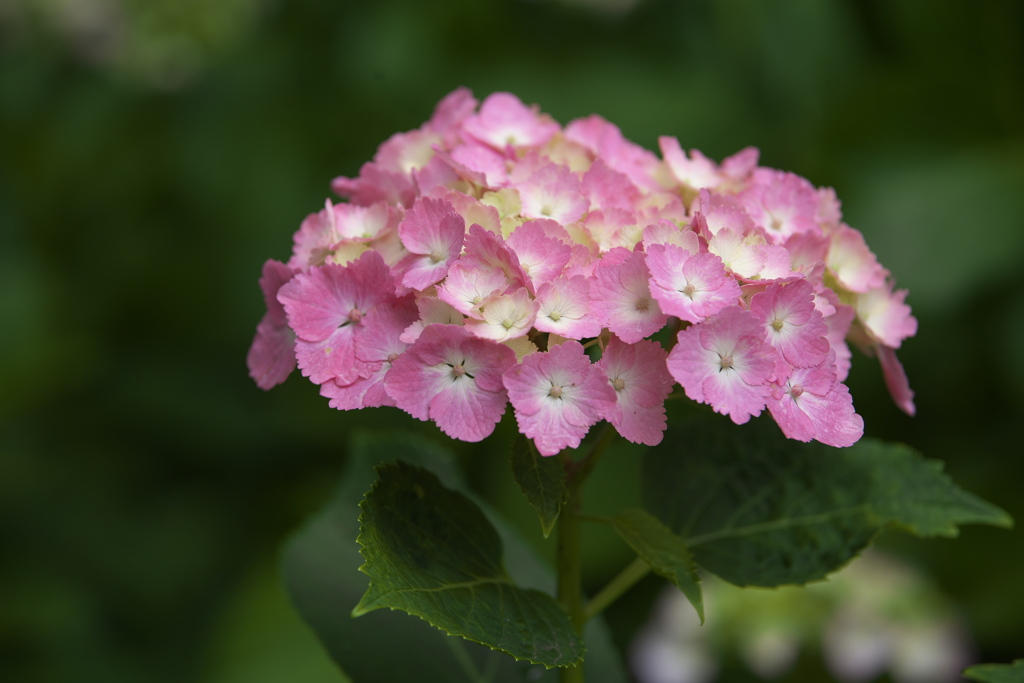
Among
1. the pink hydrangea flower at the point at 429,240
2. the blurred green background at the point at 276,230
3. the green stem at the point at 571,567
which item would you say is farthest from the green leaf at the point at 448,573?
the blurred green background at the point at 276,230

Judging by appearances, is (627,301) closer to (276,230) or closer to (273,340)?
(273,340)

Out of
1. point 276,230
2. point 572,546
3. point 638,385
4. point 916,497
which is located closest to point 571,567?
point 572,546

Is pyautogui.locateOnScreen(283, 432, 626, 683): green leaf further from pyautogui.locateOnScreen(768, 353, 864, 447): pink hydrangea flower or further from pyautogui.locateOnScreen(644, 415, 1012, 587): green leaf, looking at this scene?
pyautogui.locateOnScreen(768, 353, 864, 447): pink hydrangea flower

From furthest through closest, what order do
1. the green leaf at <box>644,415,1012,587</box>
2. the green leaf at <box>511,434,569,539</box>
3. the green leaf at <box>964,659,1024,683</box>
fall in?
the green leaf at <box>644,415,1012,587</box>, the green leaf at <box>964,659,1024,683</box>, the green leaf at <box>511,434,569,539</box>

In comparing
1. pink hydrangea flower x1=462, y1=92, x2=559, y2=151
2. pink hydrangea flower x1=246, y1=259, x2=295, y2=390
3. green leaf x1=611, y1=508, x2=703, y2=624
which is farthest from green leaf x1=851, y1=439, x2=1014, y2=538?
pink hydrangea flower x1=246, y1=259, x2=295, y2=390

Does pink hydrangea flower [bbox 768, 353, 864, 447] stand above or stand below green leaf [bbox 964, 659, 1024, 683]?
above

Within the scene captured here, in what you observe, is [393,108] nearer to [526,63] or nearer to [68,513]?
[526,63]
